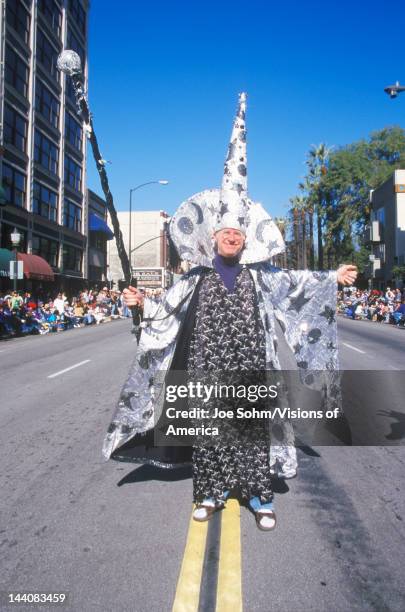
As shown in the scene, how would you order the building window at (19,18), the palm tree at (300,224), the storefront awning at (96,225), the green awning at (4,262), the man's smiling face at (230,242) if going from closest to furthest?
the man's smiling face at (230,242), the green awning at (4,262), the building window at (19,18), the storefront awning at (96,225), the palm tree at (300,224)

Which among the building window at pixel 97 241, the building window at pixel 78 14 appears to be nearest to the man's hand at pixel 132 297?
the building window at pixel 78 14

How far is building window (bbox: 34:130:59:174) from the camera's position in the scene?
33.0m

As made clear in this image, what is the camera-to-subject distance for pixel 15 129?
2941 cm

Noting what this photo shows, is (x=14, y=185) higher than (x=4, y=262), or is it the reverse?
(x=14, y=185)

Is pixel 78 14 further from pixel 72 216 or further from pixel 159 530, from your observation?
pixel 159 530

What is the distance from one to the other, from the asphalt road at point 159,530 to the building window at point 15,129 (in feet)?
85.6

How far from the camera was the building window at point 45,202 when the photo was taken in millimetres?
32938

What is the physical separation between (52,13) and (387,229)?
29.1 meters

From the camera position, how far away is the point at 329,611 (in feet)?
7.97

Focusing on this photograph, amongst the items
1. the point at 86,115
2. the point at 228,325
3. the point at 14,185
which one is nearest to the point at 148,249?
the point at 14,185

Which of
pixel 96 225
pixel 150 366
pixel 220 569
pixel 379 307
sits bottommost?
pixel 220 569

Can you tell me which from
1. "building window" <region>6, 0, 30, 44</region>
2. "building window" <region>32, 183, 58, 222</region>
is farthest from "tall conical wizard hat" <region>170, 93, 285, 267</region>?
"building window" <region>32, 183, 58, 222</region>

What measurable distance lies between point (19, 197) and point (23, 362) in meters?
20.6

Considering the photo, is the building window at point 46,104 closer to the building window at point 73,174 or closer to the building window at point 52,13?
the building window at point 73,174
